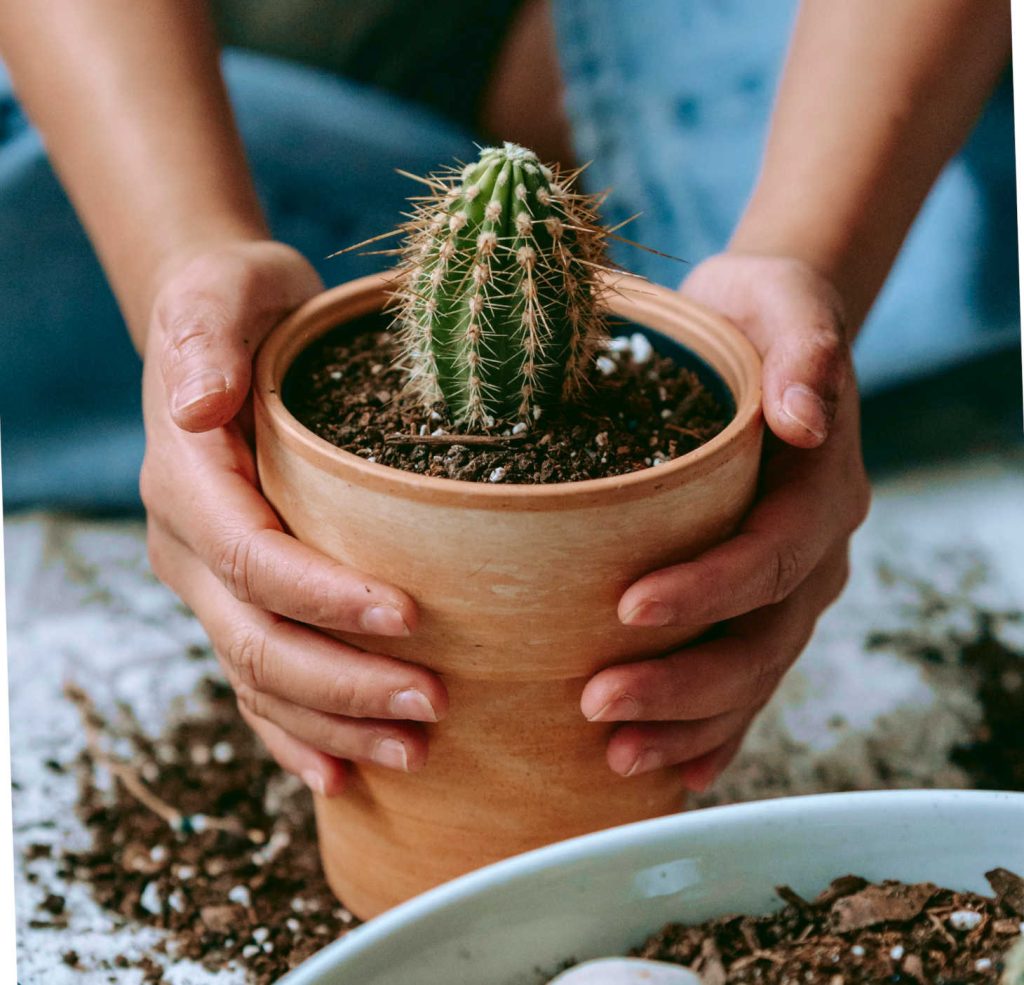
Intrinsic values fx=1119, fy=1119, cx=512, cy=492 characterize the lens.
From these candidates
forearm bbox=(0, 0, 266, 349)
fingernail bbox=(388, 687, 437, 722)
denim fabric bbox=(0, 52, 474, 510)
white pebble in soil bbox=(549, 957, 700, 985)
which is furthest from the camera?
denim fabric bbox=(0, 52, 474, 510)

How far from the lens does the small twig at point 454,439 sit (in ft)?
2.04

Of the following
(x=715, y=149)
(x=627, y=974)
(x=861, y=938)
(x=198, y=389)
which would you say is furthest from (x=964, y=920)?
(x=715, y=149)

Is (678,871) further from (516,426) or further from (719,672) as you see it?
(516,426)

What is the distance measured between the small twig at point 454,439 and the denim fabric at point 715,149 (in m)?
0.71

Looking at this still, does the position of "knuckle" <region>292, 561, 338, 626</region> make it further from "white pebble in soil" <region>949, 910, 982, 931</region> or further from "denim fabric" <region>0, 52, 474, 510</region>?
"denim fabric" <region>0, 52, 474, 510</region>

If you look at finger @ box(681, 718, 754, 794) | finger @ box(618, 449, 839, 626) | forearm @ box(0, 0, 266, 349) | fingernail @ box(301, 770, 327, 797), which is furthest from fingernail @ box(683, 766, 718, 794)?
forearm @ box(0, 0, 266, 349)

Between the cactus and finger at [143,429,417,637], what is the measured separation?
12 cm

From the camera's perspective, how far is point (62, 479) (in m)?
1.15

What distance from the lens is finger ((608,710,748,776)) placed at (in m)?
0.64

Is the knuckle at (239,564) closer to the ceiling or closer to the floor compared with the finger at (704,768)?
closer to the ceiling

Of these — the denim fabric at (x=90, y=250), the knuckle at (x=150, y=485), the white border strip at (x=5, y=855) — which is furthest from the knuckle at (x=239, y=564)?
the denim fabric at (x=90, y=250)

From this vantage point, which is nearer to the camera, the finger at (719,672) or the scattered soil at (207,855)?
the finger at (719,672)

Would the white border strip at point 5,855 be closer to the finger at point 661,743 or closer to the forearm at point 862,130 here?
the finger at point 661,743

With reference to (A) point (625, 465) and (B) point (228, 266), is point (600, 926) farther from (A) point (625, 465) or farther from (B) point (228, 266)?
(B) point (228, 266)
